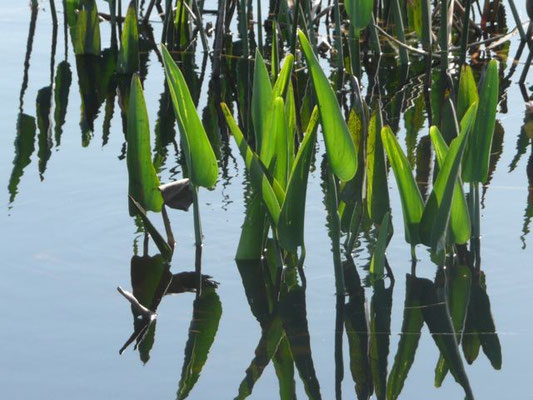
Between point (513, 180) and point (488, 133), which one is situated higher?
point (488, 133)

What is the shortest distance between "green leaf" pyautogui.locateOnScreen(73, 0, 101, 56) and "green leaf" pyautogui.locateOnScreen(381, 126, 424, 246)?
2706mm

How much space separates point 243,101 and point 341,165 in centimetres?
211

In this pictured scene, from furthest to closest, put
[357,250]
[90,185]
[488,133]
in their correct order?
[90,185]
[357,250]
[488,133]

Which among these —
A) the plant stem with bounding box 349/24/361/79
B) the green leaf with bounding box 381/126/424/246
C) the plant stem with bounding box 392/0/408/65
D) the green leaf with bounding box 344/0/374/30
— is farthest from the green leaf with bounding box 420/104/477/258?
the plant stem with bounding box 392/0/408/65

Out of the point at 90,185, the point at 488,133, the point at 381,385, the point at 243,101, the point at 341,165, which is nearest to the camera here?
the point at 381,385

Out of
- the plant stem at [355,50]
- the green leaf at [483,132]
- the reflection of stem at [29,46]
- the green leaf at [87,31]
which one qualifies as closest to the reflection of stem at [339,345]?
the green leaf at [483,132]

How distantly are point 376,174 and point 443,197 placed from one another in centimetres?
17

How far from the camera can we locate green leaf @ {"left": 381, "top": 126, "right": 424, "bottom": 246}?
2.37 metres

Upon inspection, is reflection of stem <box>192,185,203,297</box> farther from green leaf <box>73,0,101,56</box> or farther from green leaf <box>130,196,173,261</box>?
green leaf <box>73,0,101,56</box>

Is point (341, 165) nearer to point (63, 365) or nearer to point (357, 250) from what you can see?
point (357, 250)

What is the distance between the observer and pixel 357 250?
2.78m

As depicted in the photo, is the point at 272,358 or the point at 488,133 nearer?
the point at 272,358

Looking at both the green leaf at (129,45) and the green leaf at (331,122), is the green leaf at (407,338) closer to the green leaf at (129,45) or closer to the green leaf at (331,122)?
the green leaf at (331,122)

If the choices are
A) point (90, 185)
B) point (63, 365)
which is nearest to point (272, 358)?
point (63, 365)
